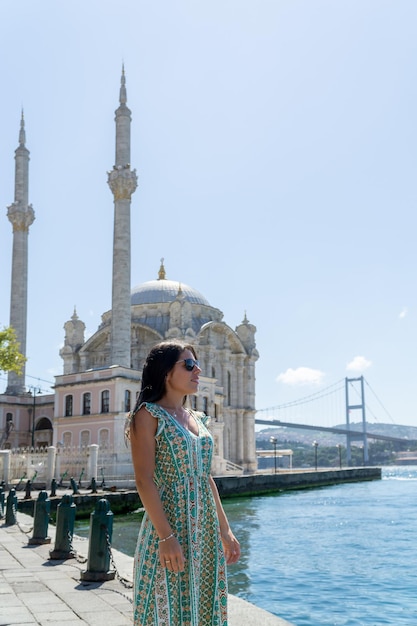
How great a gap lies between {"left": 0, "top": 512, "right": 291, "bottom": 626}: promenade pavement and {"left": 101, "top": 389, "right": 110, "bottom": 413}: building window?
2595cm

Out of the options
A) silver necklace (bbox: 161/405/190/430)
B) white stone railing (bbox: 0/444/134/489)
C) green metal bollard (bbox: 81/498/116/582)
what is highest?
silver necklace (bbox: 161/405/190/430)

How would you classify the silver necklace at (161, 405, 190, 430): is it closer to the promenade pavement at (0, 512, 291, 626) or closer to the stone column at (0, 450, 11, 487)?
the promenade pavement at (0, 512, 291, 626)

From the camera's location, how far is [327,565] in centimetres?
1409

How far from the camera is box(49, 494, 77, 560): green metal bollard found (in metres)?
9.09

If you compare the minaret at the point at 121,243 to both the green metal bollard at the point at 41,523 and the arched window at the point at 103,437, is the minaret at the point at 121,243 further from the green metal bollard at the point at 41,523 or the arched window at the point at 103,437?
the green metal bollard at the point at 41,523

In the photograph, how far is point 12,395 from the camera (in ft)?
145

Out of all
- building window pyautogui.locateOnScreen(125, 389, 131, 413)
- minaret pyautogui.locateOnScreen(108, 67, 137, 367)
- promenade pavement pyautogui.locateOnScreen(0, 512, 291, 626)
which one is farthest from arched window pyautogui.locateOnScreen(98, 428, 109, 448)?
promenade pavement pyautogui.locateOnScreen(0, 512, 291, 626)

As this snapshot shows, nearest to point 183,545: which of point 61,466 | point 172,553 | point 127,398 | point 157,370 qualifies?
point 172,553

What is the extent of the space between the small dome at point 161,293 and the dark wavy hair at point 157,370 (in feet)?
165

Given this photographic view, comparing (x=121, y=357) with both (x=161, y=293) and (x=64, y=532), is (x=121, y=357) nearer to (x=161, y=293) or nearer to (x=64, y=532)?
(x=161, y=293)

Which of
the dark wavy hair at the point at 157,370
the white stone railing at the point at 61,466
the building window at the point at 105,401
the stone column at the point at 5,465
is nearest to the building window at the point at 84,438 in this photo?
the building window at the point at 105,401

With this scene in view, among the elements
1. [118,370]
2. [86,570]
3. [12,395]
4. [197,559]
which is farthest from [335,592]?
[12,395]

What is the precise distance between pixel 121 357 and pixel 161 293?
726 inches

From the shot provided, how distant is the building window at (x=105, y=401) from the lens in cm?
3560
